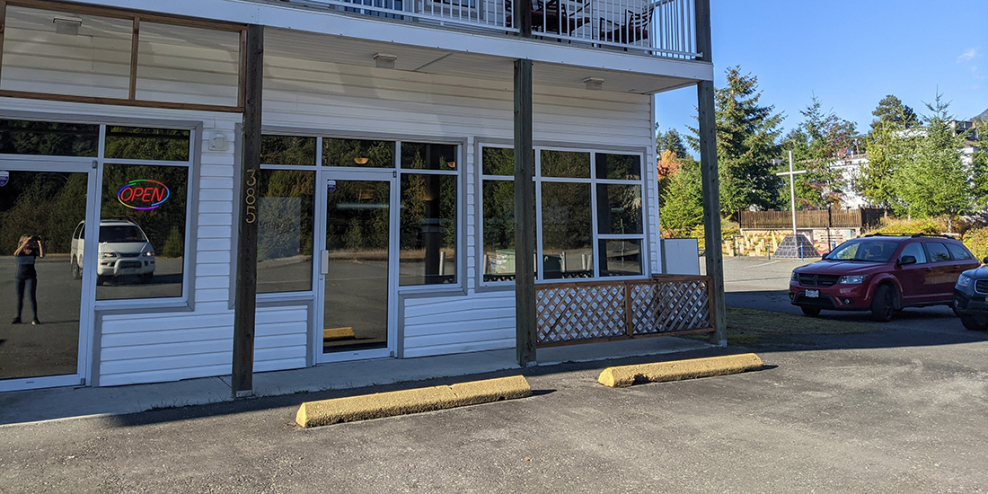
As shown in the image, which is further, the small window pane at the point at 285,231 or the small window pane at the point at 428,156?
the small window pane at the point at 428,156

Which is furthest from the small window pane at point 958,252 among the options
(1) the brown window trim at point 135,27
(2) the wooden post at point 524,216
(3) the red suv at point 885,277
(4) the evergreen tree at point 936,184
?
(4) the evergreen tree at point 936,184

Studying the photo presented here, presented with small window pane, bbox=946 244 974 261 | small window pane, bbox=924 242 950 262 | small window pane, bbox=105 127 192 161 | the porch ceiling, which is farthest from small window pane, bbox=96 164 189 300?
small window pane, bbox=946 244 974 261

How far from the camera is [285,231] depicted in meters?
7.30

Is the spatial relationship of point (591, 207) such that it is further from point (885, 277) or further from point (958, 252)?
point (958, 252)

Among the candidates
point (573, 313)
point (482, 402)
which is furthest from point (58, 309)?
point (573, 313)

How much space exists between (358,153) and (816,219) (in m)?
35.0

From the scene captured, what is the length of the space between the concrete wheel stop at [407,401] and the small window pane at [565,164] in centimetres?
380

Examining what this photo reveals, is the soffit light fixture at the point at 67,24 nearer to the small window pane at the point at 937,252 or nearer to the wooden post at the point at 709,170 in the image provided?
the wooden post at the point at 709,170

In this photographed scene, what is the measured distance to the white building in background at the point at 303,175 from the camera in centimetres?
617

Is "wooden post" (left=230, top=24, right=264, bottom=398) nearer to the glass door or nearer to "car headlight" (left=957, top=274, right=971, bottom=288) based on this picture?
the glass door

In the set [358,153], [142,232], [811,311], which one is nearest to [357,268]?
[358,153]

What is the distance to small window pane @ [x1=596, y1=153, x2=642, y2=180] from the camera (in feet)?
30.7

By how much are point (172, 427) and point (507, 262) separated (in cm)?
480

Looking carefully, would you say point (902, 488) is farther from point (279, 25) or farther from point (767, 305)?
point (767, 305)
